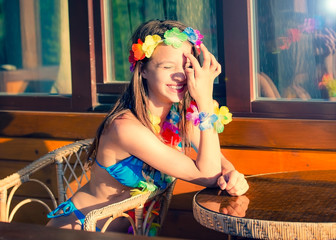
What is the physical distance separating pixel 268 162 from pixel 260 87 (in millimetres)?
418

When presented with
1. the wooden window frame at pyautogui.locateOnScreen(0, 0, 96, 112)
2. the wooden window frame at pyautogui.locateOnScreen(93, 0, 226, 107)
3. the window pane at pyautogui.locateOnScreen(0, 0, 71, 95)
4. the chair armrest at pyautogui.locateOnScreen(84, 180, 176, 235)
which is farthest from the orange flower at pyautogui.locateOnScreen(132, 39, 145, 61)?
the window pane at pyautogui.locateOnScreen(0, 0, 71, 95)

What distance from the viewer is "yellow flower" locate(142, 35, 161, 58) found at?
99.2 inches

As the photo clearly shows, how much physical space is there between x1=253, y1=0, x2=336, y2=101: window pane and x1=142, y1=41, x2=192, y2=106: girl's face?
2.58 ft

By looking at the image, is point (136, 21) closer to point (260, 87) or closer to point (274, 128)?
point (260, 87)

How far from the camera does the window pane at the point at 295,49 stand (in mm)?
3025

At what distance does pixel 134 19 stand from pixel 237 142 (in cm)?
104

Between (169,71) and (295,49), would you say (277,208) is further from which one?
(295,49)

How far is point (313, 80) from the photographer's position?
3092 millimetres

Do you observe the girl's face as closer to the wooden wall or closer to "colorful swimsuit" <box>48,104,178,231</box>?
"colorful swimsuit" <box>48,104,178,231</box>

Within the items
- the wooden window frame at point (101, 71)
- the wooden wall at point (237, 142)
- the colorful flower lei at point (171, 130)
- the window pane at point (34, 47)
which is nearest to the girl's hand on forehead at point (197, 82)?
the colorful flower lei at point (171, 130)

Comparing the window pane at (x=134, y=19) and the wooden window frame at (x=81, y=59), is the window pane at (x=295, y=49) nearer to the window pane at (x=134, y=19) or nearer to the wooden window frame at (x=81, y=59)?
the window pane at (x=134, y=19)

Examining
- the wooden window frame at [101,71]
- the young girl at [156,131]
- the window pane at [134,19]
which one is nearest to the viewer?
the young girl at [156,131]

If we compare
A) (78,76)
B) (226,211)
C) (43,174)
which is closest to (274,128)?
(226,211)

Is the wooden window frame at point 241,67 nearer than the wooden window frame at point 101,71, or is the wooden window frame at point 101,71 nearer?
the wooden window frame at point 241,67
